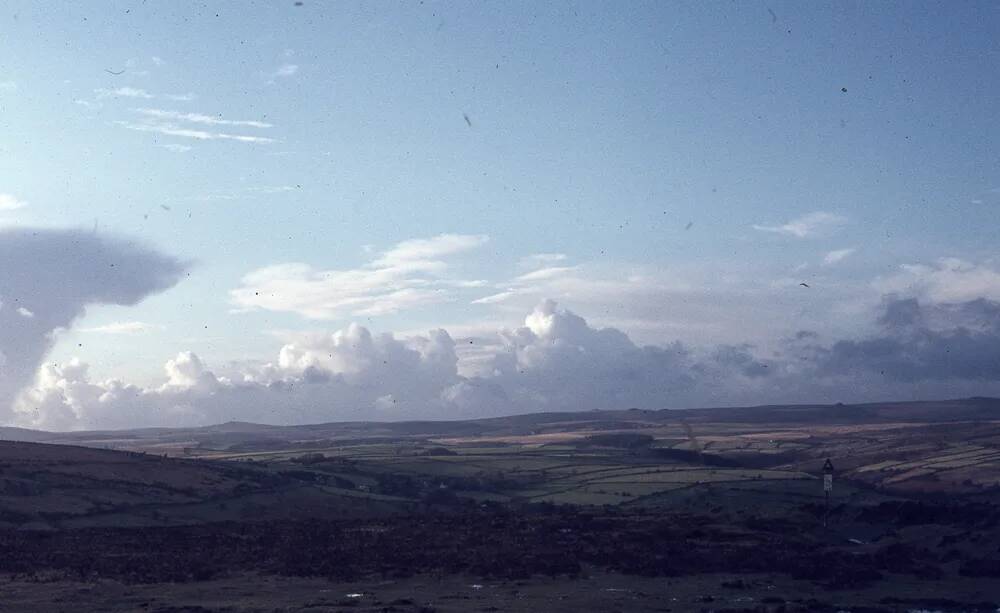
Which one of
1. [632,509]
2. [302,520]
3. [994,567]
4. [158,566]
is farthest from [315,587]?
[632,509]

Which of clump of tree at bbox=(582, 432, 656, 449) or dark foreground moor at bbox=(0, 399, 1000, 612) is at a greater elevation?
clump of tree at bbox=(582, 432, 656, 449)

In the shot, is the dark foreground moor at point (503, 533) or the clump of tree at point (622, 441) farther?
the clump of tree at point (622, 441)

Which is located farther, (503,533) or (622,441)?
(622,441)

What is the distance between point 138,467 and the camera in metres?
92.8

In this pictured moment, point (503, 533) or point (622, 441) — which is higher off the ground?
point (622, 441)

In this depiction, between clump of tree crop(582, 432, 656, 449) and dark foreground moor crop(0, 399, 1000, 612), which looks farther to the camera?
clump of tree crop(582, 432, 656, 449)

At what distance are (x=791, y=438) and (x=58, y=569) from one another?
123083 mm

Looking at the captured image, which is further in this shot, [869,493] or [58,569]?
[869,493]

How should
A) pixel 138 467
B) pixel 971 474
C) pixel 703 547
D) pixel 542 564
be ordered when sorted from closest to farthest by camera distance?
pixel 542 564 → pixel 703 547 → pixel 971 474 → pixel 138 467

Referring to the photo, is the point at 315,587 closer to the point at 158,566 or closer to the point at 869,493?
the point at 158,566

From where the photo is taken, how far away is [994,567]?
42.0 m

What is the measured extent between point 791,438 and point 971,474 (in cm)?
6699

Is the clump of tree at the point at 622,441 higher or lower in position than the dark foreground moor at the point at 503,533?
higher

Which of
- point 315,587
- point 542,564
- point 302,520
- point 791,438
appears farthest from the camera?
point 791,438
